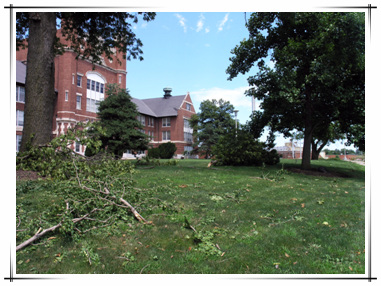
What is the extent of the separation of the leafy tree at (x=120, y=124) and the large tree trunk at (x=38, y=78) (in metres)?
14.5

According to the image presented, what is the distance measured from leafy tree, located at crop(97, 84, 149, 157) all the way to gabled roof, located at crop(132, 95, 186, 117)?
79.3 feet

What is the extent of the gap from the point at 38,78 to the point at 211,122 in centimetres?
3999

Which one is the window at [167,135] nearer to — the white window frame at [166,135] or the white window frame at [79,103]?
the white window frame at [166,135]

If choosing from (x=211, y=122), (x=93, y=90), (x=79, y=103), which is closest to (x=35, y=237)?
(x=79, y=103)

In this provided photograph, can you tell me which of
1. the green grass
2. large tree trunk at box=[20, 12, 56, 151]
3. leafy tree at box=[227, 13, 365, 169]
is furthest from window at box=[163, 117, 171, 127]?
the green grass

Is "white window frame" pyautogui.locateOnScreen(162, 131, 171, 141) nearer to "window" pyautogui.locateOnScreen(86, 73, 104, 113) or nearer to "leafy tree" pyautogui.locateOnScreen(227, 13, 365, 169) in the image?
"window" pyautogui.locateOnScreen(86, 73, 104, 113)

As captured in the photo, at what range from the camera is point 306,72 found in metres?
11.9

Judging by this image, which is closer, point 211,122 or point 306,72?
point 306,72

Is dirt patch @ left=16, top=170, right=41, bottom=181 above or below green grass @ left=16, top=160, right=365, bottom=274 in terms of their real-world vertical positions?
above

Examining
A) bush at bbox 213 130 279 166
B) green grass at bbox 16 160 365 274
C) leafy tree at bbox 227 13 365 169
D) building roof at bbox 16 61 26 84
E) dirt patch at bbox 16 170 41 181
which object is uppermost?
building roof at bbox 16 61 26 84

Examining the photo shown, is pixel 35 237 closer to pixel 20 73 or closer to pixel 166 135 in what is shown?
pixel 20 73

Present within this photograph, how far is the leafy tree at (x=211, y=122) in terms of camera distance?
45.2 meters

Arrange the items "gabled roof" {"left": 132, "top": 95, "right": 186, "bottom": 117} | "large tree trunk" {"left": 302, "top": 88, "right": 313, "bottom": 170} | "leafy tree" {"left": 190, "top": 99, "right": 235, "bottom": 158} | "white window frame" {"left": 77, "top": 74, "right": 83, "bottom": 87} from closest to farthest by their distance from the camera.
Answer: "large tree trunk" {"left": 302, "top": 88, "right": 313, "bottom": 170} < "white window frame" {"left": 77, "top": 74, "right": 83, "bottom": 87} < "leafy tree" {"left": 190, "top": 99, "right": 235, "bottom": 158} < "gabled roof" {"left": 132, "top": 95, "right": 186, "bottom": 117}

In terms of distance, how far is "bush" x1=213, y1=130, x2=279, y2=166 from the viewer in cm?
1525
